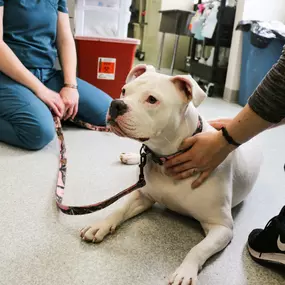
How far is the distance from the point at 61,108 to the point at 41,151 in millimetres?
225

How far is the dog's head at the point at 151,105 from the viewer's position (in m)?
0.86

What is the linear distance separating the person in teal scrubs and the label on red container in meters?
0.39

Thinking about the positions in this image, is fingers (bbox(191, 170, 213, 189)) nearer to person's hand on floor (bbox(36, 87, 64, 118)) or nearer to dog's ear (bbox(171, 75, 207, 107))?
dog's ear (bbox(171, 75, 207, 107))

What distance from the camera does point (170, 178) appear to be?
3.22ft

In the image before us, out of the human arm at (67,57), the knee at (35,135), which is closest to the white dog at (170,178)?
the knee at (35,135)

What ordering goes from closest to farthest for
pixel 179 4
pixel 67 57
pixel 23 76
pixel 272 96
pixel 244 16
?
pixel 272 96
pixel 23 76
pixel 67 57
pixel 244 16
pixel 179 4

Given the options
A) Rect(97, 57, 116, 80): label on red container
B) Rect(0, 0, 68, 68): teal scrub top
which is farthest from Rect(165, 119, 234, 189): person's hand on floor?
Rect(97, 57, 116, 80): label on red container

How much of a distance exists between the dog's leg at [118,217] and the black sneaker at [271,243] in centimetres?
33

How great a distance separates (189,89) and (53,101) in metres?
0.90

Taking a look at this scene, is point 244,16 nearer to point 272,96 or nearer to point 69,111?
point 69,111

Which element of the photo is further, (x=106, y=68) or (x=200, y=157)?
(x=106, y=68)

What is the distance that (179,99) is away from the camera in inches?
35.5

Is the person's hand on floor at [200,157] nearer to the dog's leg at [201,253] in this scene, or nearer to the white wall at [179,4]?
the dog's leg at [201,253]

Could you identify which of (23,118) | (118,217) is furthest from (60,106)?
(118,217)
